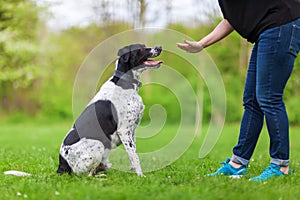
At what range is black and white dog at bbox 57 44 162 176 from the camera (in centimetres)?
441

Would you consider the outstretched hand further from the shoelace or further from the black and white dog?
the shoelace

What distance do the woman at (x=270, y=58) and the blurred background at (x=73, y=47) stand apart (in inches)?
265

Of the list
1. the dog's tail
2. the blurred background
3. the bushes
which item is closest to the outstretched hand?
the dog's tail

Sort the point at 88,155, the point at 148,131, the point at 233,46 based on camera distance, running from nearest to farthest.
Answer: the point at 88,155
the point at 148,131
the point at 233,46

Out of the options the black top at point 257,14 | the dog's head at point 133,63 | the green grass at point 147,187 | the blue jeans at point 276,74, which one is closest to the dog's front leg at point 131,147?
the green grass at point 147,187

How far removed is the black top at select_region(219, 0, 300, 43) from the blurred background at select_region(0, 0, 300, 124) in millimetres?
6727

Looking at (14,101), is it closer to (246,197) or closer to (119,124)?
(119,124)

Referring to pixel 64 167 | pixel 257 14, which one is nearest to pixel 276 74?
pixel 257 14

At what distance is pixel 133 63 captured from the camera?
186 inches

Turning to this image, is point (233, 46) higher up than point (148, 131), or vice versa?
point (233, 46)

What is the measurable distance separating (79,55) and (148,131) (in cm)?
1944

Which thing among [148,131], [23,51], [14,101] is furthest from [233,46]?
[14,101]

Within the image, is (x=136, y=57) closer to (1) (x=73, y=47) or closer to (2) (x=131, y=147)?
(2) (x=131, y=147)

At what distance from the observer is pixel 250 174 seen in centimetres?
443
